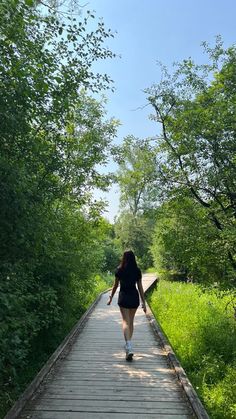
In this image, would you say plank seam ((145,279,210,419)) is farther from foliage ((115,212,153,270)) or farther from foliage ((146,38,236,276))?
foliage ((115,212,153,270))

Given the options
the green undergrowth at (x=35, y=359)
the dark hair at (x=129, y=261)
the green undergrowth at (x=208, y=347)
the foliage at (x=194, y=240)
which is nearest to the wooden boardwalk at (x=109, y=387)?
the green undergrowth at (x=208, y=347)

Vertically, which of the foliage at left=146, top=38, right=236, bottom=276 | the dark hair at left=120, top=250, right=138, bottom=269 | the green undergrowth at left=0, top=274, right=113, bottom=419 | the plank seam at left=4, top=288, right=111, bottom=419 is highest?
the foliage at left=146, top=38, right=236, bottom=276

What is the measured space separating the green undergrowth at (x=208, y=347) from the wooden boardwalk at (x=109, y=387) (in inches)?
33.9

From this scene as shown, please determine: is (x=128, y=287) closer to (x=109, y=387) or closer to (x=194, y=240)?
(x=109, y=387)

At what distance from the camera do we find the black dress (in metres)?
7.37

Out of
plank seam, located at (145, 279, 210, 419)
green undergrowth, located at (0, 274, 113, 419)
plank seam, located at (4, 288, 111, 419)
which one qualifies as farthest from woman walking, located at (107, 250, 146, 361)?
green undergrowth, located at (0, 274, 113, 419)

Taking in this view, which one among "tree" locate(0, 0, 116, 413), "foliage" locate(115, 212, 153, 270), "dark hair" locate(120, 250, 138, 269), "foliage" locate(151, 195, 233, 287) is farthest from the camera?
"foliage" locate(115, 212, 153, 270)

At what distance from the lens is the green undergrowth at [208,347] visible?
22.6 ft

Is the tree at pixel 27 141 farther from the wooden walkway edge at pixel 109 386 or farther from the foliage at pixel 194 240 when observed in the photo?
the foliage at pixel 194 240

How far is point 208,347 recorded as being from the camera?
376 inches

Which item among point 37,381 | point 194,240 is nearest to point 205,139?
point 194,240

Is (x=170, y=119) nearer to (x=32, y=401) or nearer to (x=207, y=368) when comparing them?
(x=207, y=368)

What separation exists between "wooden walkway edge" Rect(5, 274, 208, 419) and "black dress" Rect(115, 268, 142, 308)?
102 centimetres

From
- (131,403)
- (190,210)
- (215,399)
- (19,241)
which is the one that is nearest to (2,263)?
(19,241)
